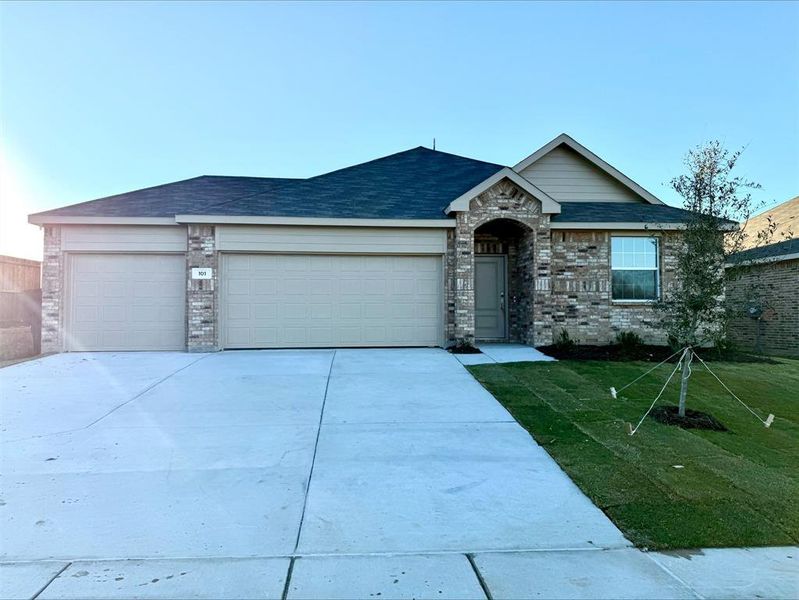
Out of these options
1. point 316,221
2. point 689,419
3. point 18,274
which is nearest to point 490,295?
point 316,221

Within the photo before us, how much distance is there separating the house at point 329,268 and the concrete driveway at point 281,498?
389 cm

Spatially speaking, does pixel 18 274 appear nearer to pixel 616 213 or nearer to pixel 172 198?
pixel 172 198

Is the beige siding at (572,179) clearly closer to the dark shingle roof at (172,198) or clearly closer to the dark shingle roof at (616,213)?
the dark shingle roof at (616,213)

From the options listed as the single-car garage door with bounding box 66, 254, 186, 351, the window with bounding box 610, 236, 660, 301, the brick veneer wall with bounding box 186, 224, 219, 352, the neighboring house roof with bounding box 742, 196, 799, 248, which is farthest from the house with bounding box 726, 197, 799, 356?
the single-car garage door with bounding box 66, 254, 186, 351

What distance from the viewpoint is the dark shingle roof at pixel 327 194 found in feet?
36.6

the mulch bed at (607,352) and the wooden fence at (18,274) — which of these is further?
the wooden fence at (18,274)

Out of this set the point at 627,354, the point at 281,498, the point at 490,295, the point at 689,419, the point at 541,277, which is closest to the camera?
the point at 281,498

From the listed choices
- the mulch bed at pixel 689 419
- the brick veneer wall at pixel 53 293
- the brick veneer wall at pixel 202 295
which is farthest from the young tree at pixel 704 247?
the brick veneer wall at pixel 53 293

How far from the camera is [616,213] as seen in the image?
12.3 m

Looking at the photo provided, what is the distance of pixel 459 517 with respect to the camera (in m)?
3.59

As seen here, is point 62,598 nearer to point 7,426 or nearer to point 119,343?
point 7,426

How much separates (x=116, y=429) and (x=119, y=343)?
6.25 metres

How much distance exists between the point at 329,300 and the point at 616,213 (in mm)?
7713

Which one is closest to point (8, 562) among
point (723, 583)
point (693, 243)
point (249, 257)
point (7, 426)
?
point (7, 426)
